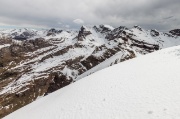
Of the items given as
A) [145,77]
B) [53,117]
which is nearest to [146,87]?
[145,77]

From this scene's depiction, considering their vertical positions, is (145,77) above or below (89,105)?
above

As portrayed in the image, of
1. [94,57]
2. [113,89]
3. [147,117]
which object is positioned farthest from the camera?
[94,57]

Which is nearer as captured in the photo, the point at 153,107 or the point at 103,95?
the point at 153,107

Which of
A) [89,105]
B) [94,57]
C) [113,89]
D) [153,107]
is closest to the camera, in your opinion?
[153,107]

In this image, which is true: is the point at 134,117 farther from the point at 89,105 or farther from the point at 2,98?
the point at 2,98

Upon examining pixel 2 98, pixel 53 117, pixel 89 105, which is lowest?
pixel 2 98

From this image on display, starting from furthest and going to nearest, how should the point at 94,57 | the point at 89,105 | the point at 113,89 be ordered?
1. the point at 94,57
2. the point at 113,89
3. the point at 89,105

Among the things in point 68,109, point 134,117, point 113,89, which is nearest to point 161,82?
point 113,89

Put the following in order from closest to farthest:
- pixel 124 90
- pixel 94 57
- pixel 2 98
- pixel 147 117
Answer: pixel 147 117, pixel 124 90, pixel 2 98, pixel 94 57

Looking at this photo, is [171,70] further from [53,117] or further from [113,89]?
[53,117]
